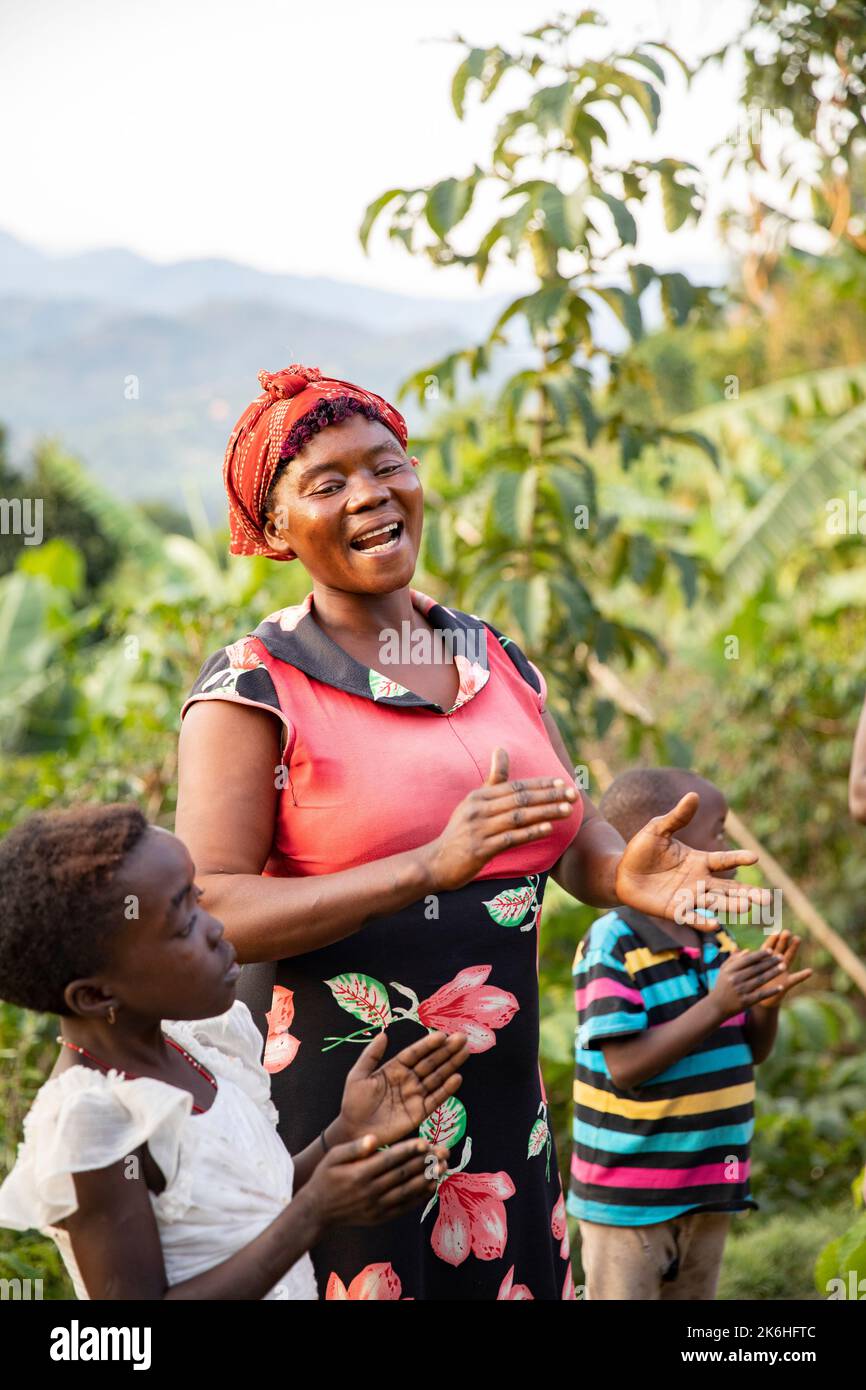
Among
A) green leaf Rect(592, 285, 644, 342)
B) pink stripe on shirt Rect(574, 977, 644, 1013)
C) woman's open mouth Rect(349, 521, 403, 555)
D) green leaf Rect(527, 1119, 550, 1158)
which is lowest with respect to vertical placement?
green leaf Rect(527, 1119, 550, 1158)

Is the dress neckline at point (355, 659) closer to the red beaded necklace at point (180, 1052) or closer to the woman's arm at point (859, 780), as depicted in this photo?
the red beaded necklace at point (180, 1052)

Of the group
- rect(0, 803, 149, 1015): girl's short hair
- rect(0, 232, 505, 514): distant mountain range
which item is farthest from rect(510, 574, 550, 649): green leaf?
rect(0, 232, 505, 514): distant mountain range

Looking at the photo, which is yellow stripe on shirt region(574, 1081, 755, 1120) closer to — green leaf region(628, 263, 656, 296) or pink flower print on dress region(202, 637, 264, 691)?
pink flower print on dress region(202, 637, 264, 691)

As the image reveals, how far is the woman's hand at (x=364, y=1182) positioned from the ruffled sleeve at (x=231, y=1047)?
0.81ft

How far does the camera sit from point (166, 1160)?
1416 millimetres

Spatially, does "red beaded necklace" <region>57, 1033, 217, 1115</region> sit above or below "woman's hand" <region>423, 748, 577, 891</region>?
below

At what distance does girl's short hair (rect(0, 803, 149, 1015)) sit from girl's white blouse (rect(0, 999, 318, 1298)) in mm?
106

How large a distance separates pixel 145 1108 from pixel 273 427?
3.19 ft

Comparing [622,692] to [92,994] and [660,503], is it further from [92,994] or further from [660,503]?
[660,503]

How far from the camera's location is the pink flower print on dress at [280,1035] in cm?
181

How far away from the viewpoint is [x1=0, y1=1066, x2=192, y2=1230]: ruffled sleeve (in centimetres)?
134

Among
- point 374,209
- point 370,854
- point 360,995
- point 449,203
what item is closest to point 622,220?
point 449,203

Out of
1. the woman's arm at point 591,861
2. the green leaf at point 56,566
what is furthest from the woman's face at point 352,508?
the green leaf at point 56,566
